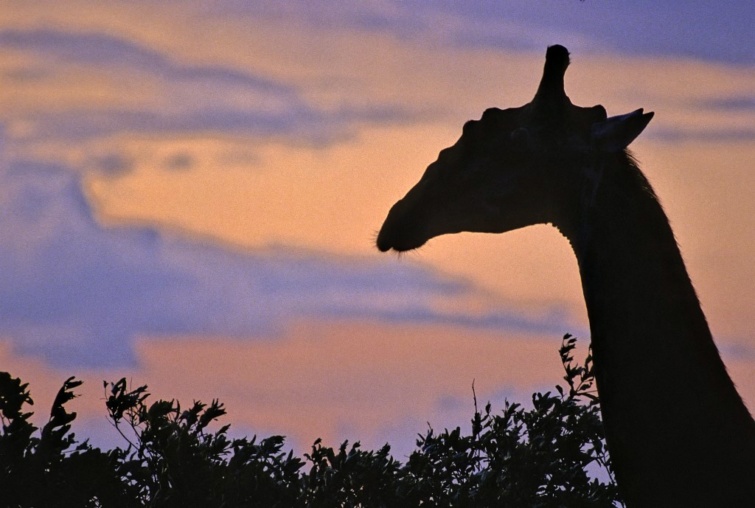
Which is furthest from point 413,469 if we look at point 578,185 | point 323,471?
point 578,185

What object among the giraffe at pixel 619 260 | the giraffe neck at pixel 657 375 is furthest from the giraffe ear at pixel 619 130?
the giraffe neck at pixel 657 375

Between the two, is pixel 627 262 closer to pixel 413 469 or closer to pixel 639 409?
pixel 639 409

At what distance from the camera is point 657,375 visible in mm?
7328

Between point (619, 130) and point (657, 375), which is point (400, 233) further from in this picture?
point (657, 375)

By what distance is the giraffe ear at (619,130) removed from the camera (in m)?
7.40

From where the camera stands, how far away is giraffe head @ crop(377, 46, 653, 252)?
26.0ft

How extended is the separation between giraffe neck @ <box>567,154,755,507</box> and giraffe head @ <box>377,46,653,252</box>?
0.37 meters

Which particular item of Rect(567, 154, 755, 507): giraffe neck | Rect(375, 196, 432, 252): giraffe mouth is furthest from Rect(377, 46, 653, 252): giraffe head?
Rect(567, 154, 755, 507): giraffe neck

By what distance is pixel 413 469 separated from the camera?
12.6 m

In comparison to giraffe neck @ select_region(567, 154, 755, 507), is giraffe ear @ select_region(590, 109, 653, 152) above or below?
above

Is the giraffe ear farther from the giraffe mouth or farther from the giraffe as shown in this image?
the giraffe mouth

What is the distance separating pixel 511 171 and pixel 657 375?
1.62 m

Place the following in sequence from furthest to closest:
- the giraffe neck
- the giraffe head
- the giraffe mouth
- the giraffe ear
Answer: the giraffe mouth < the giraffe head < the giraffe ear < the giraffe neck

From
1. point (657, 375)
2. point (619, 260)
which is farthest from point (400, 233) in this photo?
point (657, 375)
